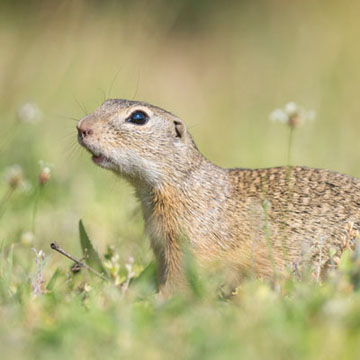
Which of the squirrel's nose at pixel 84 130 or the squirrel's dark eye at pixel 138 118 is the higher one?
the squirrel's dark eye at pixel 138 118

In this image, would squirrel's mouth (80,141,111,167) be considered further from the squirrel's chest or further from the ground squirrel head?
the squirrel's chest

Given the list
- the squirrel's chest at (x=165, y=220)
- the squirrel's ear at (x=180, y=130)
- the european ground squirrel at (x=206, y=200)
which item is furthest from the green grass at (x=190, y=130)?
the squirrel's ear at (x=180, y=130)

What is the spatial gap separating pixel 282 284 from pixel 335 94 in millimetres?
5589

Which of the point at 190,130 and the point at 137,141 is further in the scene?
the point at 190,130

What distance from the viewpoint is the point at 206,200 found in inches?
155

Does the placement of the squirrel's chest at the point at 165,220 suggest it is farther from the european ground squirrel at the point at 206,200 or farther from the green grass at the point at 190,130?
the green grass at the point at 190,130

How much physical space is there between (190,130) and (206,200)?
3.93m

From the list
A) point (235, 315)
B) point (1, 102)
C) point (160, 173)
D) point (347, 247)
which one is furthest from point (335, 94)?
point (235, 315)

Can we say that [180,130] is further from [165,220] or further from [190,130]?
[190,130]

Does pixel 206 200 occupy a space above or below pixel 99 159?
below

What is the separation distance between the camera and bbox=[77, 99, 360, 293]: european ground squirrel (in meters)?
3.69

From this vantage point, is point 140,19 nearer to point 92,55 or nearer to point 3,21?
point 92,55

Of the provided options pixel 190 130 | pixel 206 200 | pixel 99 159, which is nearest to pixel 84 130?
pixel 99 159

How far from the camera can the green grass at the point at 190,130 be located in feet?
7.37
